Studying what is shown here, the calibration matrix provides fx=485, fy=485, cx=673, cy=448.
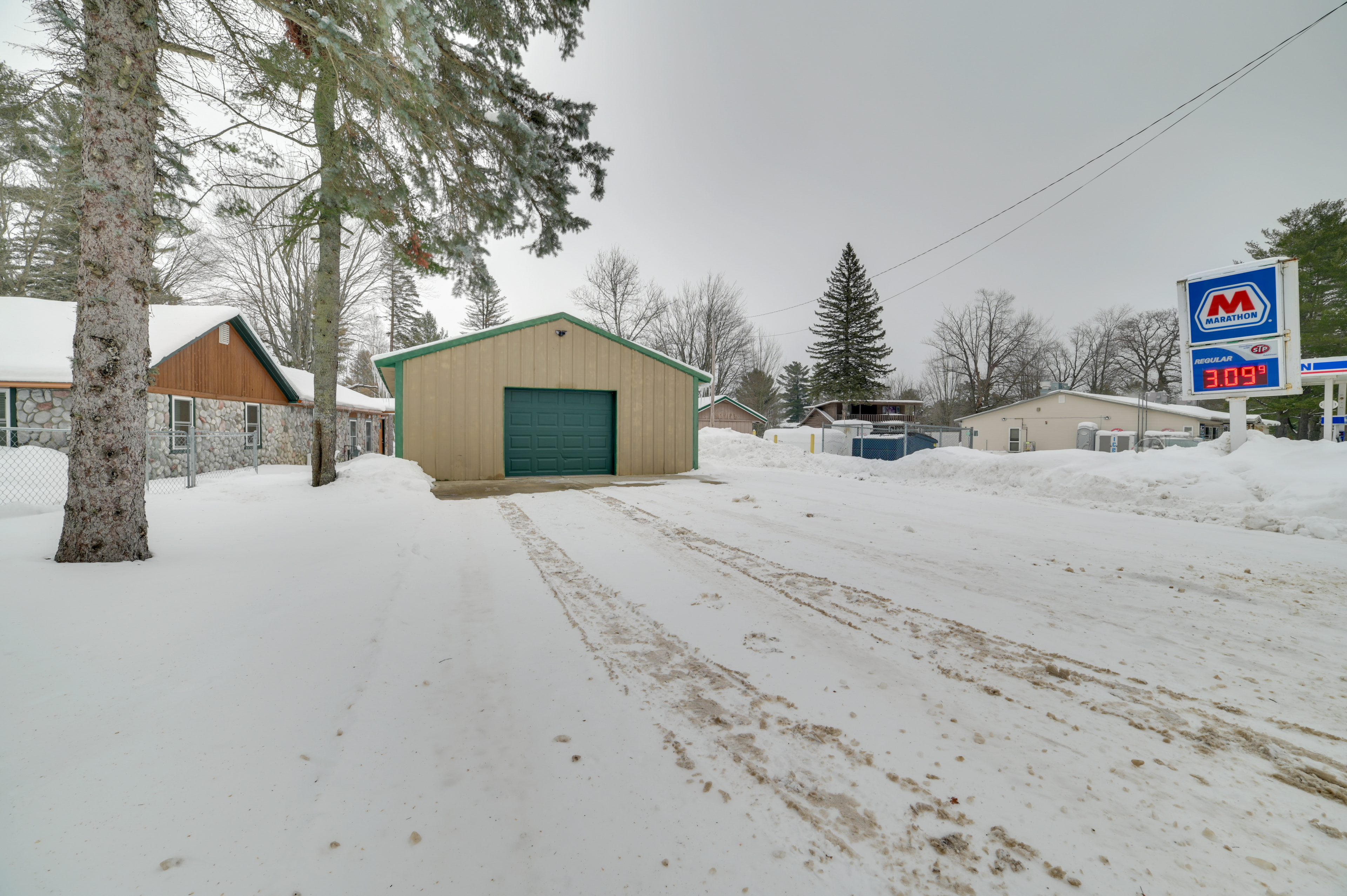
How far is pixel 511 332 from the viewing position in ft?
37.1

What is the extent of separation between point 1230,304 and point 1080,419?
20611 mm

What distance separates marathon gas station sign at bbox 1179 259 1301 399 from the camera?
8750 millimetres

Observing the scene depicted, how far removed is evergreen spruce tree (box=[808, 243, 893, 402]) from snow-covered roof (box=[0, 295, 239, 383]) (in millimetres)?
33087

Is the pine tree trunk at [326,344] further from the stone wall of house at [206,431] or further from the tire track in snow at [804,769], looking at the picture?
the tire track in snow at [804,769]

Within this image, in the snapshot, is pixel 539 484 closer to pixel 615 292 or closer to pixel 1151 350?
pixel 615 292

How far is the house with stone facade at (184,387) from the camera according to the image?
10.9m

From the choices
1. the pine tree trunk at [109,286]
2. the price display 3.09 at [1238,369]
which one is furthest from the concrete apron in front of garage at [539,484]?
the price display 3.09 at [1238,369]

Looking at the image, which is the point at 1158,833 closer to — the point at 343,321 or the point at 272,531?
the point at 272,531

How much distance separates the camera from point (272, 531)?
15.8 ft

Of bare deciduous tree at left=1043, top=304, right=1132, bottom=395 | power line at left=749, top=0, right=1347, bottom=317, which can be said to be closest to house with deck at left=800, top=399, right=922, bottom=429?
bare deciduous tree at left=1043, top=304, right=1132, bottom=395

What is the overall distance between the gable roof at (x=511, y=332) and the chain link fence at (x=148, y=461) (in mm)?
3557

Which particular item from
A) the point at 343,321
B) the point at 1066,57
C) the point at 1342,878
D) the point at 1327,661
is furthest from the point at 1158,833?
the point at 343,321

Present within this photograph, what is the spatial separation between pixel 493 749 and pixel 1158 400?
52937 mm

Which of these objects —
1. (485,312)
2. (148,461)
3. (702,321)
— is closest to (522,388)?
(148,461)
